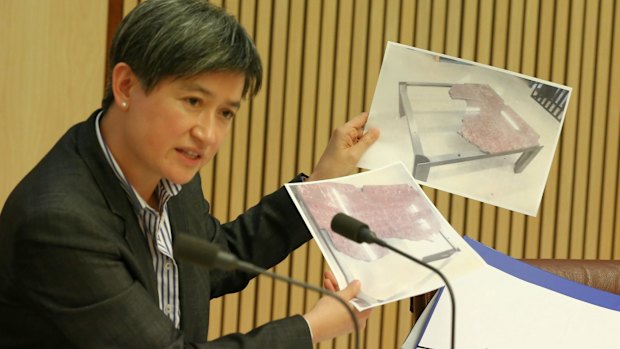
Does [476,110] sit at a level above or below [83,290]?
above

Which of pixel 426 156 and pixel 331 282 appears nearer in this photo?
pixel 331 282

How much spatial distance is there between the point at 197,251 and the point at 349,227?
1.08 feet

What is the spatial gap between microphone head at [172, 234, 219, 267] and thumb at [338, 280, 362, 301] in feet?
1.77

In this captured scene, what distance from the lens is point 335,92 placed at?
11.7ft

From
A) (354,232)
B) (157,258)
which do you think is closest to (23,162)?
(157,258)

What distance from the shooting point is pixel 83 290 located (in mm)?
1594

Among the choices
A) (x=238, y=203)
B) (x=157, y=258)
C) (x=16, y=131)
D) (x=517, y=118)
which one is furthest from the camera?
(x=238, y=203)

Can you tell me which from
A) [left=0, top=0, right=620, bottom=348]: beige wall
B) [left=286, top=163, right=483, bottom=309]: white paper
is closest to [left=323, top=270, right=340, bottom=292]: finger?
[left=286, top=163, right=483, bottom=309]: white paper

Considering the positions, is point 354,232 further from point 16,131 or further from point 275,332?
point 16,131

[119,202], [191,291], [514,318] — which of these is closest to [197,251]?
[119,202]

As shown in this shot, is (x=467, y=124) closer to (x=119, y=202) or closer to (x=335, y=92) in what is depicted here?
(x=119, y=202)

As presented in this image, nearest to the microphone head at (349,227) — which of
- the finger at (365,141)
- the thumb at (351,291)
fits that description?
the thumb at (351,291)

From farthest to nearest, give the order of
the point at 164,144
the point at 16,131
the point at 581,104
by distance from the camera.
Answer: the point at 581,104
the point at 16,131
the point at 164,144

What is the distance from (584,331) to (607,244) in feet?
6.39
